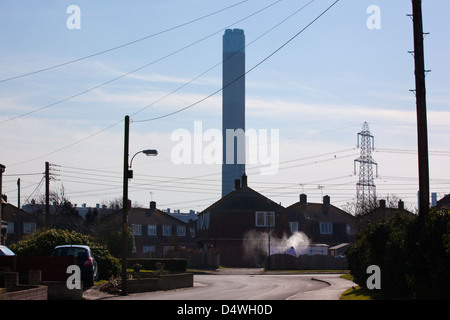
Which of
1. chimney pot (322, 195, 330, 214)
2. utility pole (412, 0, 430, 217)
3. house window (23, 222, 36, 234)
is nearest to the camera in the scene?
utility pole (412, 0, 430, 217)

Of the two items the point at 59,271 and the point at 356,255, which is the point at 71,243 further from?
the point at 356,255

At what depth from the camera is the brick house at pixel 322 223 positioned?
9388cm

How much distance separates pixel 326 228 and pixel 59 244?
67685 millimetres

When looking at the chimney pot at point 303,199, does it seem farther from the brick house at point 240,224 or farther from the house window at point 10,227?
the house window at point 10,227

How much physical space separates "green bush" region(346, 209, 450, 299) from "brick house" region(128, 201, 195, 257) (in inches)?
2884

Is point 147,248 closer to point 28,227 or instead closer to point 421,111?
point 28,227

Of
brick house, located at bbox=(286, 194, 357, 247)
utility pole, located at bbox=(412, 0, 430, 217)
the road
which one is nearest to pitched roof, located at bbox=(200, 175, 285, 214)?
brick house, located at bbox=(286, 194, 357, 247)

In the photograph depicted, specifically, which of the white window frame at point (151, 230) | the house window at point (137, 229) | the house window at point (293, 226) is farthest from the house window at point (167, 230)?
the house window at point (293, 226)

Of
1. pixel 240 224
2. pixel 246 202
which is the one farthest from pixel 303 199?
pixel 240 224

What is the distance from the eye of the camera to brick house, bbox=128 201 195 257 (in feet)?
322

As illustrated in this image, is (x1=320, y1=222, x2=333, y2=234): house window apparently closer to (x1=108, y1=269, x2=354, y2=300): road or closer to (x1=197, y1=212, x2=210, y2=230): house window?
(x1=197, y1=212, x2=210, y2=230): house window
